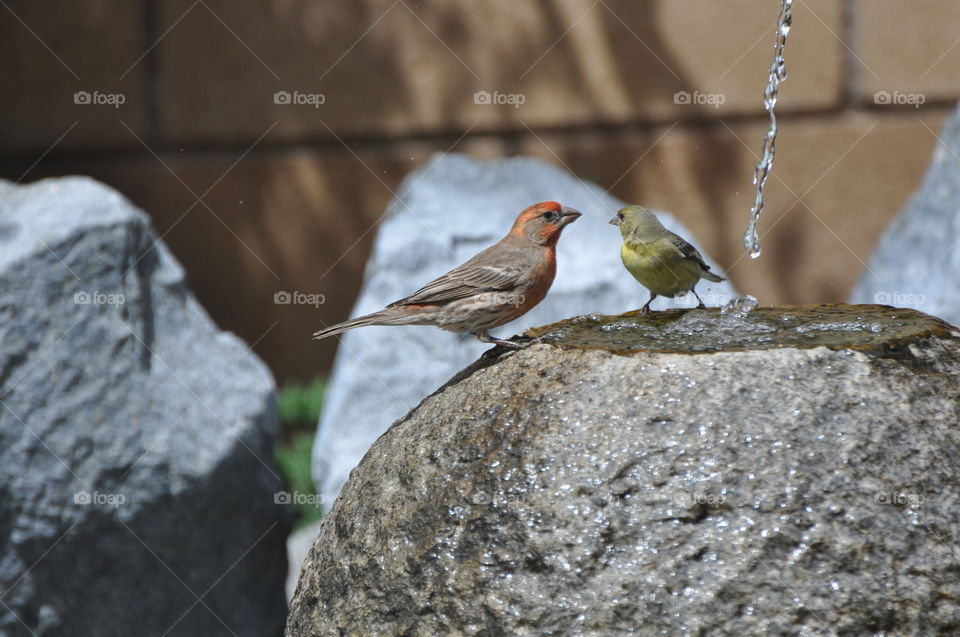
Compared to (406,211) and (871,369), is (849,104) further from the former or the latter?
(871,369)

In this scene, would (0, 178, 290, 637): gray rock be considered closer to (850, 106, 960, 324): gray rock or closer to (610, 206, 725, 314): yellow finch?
(610, 206, 725, 314): yellow finch

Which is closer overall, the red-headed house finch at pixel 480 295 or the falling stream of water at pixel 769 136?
the red-headed house finch at pixel 480 295

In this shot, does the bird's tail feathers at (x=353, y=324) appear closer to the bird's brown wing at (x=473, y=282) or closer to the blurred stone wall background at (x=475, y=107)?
the bird's brown wing at (x=473, y=282)

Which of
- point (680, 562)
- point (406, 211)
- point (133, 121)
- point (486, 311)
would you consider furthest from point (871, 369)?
point (133, 121)

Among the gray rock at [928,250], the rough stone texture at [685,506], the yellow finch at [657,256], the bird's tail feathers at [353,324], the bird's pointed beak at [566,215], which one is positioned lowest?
the rough stone texture at [685,506]

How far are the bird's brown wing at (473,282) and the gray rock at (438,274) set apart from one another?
2152mm

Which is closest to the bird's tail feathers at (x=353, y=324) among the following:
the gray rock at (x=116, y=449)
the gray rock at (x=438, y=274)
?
the gray rock at (x=116, y=449)

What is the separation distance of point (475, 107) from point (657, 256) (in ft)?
11.2

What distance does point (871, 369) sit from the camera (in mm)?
3127

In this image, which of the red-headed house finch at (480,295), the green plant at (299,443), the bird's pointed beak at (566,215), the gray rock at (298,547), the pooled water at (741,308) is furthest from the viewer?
the green plant at (299,443)

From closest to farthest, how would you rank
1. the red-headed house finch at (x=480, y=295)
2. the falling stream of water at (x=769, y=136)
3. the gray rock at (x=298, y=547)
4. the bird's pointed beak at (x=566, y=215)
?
the red-headed house finch at (x=480, y=295)
the bird's pointed beak at (x=566, y=215)
the gray rock at (x=298, y=547)
the falling stream of water at (x=769, y=136)

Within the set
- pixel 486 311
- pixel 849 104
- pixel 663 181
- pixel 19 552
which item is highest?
pixel 849 104

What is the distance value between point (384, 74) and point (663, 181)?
2.10 metres

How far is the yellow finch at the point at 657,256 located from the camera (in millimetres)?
4484
